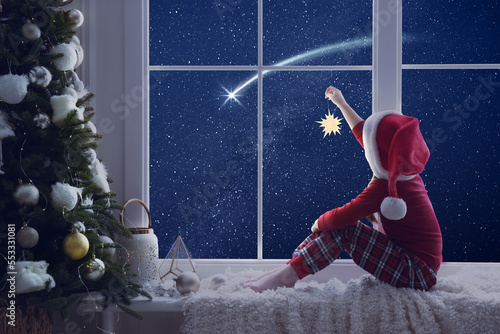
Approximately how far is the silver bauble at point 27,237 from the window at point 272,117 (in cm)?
81

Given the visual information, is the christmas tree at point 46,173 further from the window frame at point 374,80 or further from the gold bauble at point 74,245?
the window frame at point 374,80

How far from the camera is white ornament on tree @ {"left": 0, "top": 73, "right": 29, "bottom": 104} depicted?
54.8 inches

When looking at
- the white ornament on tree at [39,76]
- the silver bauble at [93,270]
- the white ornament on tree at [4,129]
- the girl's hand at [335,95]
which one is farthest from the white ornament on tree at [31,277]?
the girl's hand at [335,95]

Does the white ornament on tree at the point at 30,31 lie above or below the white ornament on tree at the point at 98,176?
above

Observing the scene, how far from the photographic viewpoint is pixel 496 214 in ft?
7.10

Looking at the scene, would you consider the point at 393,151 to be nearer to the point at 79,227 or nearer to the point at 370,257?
the point at 370,257

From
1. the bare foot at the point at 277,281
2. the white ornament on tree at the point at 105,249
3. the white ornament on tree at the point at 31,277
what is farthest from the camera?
the bare foot at the point at 277,281

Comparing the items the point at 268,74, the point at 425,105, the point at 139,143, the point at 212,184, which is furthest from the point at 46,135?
the point at 425,105

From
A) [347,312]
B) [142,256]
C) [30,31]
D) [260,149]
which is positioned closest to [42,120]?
[30,31]

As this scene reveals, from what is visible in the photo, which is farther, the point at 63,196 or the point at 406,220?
the point at 406,220

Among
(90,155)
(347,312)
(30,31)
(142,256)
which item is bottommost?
(347,312)

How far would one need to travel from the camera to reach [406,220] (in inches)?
68.1

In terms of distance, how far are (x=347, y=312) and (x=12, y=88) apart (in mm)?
1274

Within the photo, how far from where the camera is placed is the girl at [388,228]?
5.42 feet
